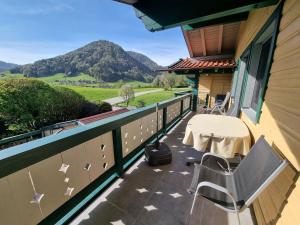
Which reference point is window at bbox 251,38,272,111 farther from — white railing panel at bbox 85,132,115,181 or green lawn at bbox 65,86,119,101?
green lawn at bbox 65,86,119,101

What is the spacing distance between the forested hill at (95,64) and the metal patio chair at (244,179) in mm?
75976

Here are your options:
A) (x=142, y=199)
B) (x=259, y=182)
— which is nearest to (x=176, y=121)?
(x=142, y=199)

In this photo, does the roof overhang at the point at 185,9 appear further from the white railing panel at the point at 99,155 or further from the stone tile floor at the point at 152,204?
the stone tile floor at the point at 152,204

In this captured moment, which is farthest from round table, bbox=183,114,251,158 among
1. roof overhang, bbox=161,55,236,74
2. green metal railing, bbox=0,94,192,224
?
roof overhang, bbox=161,55,236,74

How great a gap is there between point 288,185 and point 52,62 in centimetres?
9344

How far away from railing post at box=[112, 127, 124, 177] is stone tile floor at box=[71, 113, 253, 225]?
165 mm

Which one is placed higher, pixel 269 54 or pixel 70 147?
pixel 269 54

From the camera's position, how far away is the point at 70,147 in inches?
54.3

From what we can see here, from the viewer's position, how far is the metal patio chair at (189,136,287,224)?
3.89 feet

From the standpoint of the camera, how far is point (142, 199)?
6.15ft

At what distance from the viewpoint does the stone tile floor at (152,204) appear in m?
1.59

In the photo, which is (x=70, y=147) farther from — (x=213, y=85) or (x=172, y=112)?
(x=213, y=85)

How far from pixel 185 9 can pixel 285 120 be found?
1.63 meters

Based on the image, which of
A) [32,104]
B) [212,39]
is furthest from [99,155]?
[32,104]
